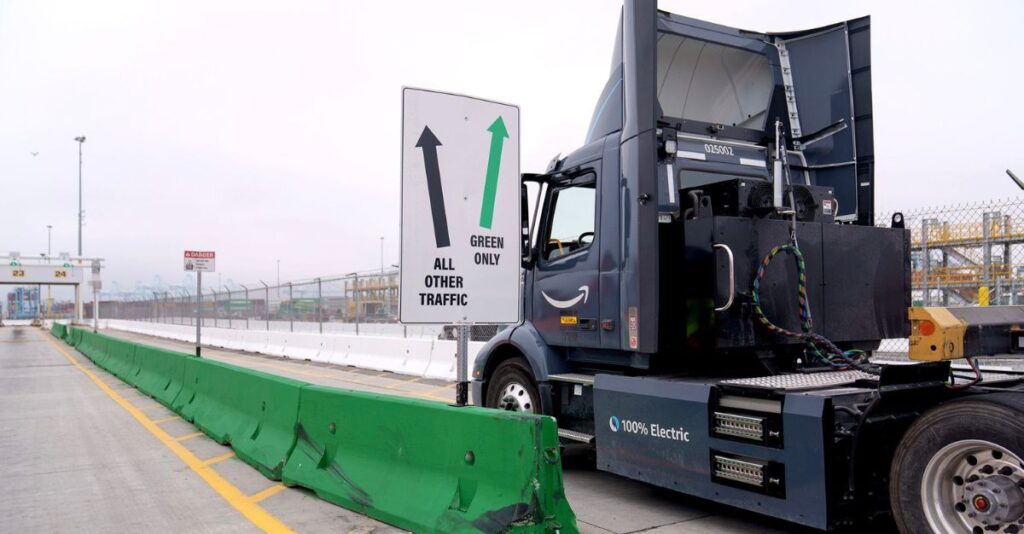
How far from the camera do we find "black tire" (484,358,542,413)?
6566 millimetres

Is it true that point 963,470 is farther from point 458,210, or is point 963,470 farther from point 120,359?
point 120,359

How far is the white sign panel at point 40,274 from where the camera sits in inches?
2628

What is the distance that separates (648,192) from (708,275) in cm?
75

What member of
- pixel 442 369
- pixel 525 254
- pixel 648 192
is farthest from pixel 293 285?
pixel 648 192

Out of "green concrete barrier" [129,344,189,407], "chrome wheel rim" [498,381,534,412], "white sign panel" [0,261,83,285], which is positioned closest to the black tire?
"chrome wheel rim" [498,381,534,412]

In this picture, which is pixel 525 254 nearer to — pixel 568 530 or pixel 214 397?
pixel 568 530

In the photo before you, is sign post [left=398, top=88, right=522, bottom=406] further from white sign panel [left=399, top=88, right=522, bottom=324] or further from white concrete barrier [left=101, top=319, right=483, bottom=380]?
white concrete barrier [left=101, top=319, right=483, bottom=380]

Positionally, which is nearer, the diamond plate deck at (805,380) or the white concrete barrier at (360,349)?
the diamond plate deck at (805,380)

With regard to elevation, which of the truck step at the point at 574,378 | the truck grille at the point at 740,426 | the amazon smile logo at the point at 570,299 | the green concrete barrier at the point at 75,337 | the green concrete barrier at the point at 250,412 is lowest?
the green concrete barrier at the point at 75,337

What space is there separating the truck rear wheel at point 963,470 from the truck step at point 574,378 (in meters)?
2.42

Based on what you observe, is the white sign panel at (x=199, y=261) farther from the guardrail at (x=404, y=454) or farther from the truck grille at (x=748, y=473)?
the truck grille at (x=748, y=473)

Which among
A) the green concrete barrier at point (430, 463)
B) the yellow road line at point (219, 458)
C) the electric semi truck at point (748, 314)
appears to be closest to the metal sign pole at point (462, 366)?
the green concrete barrier at point (430, 463)

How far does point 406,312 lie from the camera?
14.4 feet

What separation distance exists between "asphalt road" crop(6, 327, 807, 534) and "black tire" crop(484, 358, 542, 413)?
0.78 meters
